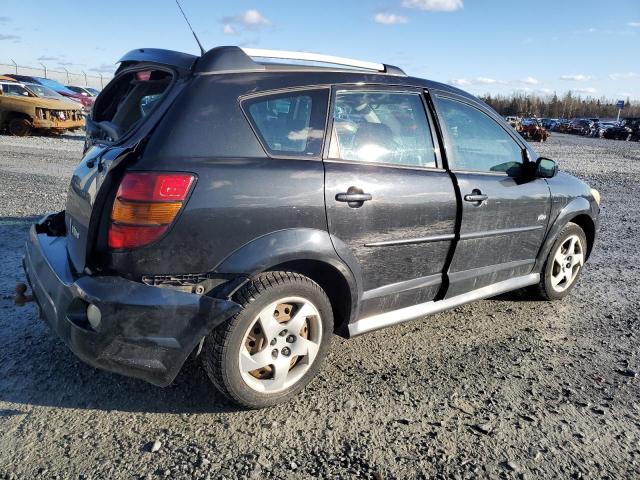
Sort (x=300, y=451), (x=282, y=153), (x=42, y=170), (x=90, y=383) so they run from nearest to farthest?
(x=300, y=451) < (x=282, y=153) < (x=90, y=383) < (x=42, y=170)

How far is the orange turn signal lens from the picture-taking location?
2.41m

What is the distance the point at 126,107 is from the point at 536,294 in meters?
3.63

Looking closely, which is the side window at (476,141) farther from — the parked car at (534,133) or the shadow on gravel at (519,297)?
the parked car at (534,133)

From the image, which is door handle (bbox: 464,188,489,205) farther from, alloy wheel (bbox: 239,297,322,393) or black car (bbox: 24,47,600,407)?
alloy wheel (bbox: 239,297,322,393)

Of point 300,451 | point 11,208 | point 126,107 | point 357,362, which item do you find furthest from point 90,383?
point 11,208

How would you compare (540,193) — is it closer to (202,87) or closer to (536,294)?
(536,294)

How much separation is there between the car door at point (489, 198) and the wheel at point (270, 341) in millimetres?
1165

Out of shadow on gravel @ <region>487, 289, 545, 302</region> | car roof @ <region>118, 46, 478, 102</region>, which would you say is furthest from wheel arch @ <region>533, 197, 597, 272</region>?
car roof @ <region>118, 46, 478, 102</region>

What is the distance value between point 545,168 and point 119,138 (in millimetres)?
3024

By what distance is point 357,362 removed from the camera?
3369 mm

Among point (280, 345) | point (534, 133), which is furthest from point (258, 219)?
point (534, 133)

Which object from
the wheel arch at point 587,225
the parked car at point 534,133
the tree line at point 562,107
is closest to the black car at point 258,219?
the wheel arch at point 587,225

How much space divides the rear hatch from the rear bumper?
0.21m

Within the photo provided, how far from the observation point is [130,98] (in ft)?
11.7
